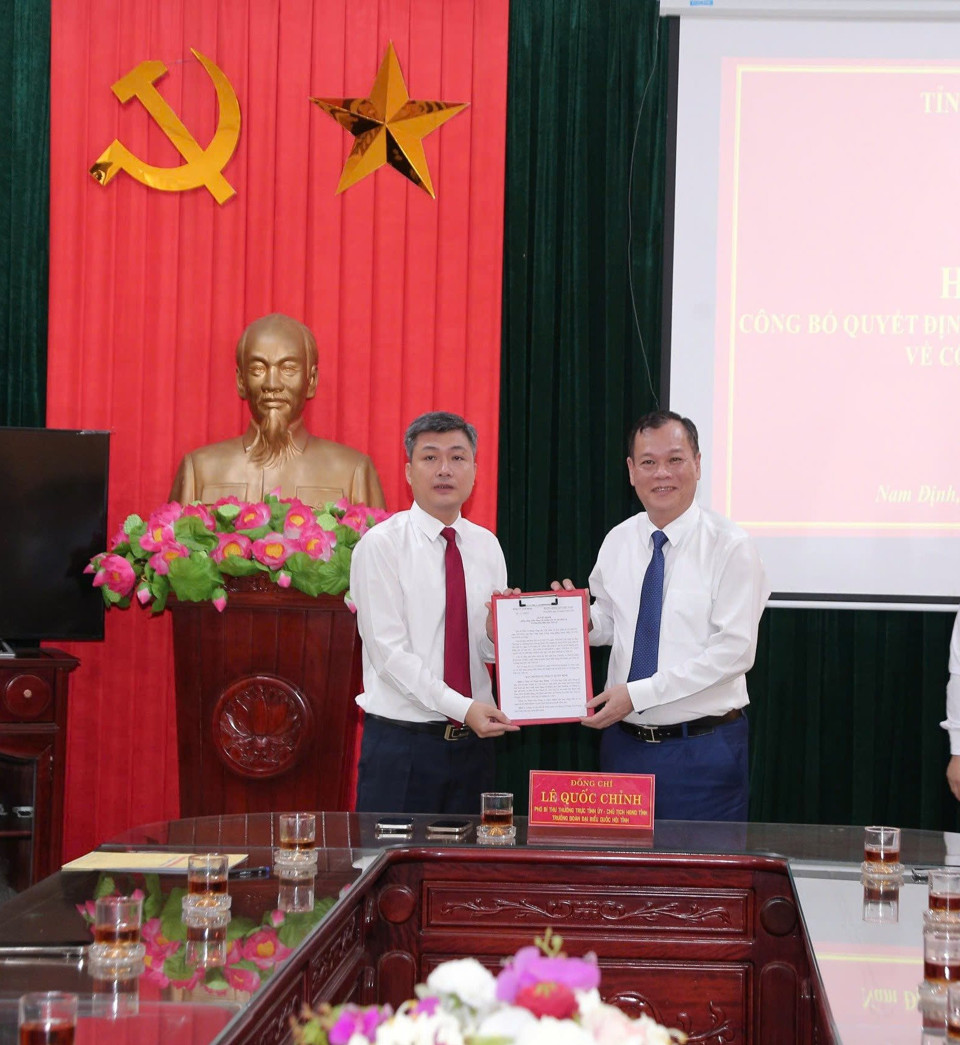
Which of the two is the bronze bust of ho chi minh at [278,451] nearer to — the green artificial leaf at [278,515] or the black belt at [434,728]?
the green artificial leaf at [278,515]

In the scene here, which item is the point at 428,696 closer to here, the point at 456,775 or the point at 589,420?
the point at 456,775

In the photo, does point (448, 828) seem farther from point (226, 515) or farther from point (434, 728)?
point (226, 515)

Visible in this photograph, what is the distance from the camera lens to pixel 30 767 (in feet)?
11.7

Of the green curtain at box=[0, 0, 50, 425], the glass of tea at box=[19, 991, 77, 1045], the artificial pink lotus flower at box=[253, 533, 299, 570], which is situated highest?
the green curtain at box=[0, 0, 50, 425]

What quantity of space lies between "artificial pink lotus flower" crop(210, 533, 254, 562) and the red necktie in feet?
2.11

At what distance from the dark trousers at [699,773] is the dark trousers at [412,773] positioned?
408 mm

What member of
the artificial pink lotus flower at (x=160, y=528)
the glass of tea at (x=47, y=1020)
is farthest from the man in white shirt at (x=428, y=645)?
the glass of tea at (x=47, y=1020)

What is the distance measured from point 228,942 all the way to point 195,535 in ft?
6.62

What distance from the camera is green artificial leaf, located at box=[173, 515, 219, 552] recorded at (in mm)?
3482

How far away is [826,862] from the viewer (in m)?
2.12

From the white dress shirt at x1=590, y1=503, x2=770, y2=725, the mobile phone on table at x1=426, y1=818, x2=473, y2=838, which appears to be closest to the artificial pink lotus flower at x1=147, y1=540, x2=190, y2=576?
the white dress shirt at x1=590, y1=503, x2=770, y2=725

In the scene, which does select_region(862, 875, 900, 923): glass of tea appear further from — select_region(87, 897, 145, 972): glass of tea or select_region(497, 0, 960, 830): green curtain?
select_region(497, 0, 960, 830): green curtain

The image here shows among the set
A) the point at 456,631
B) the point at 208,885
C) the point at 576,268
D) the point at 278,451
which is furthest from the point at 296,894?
the point at 576,268

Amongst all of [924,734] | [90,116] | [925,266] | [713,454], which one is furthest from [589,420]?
[90,116]
